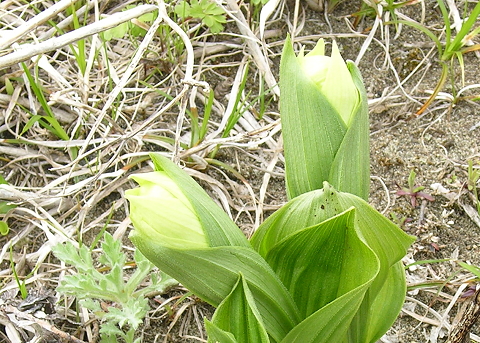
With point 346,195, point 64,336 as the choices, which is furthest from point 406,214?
point 64,336

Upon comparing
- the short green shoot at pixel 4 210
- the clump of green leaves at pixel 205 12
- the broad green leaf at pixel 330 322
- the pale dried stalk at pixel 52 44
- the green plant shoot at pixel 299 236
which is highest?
the pale dried stalk at pixel 52 44

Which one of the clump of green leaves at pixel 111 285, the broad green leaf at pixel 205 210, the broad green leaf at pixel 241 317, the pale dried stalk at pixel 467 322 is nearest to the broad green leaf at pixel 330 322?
the broad green leaf at pixel 241 317

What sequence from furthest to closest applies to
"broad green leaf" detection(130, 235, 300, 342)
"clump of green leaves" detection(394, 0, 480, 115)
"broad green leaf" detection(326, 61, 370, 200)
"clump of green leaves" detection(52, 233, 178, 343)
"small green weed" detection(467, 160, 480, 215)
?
"clump of green leaves" detection(394, 0, 480, 115)
"small green weed" detection(467, 160, 480, 215)
"clump of green leaves" detection(52, 233, 178, 343)
"broad green leaf" detection(326, 61, 370, 200)
"broad green leaf" detection(130, 235, 300, 342)

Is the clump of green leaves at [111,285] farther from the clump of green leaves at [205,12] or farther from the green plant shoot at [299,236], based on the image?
the clump of green leaves at [205,12]

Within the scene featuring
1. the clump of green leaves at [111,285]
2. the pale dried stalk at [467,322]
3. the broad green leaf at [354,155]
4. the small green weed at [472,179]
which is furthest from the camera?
the small green weed at [472,179]

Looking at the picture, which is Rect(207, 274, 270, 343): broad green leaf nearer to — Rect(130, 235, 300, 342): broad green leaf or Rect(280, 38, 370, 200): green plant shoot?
Rect(130, 235, 300, 342): broad green leaf

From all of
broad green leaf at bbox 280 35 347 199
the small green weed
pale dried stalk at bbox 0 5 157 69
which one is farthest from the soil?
broad green leaf at bbox 280 35 347 199
